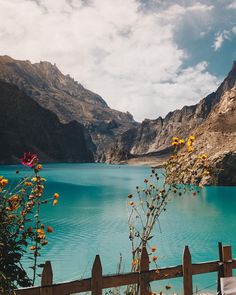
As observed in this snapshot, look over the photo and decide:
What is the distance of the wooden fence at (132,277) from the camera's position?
477 centimetres

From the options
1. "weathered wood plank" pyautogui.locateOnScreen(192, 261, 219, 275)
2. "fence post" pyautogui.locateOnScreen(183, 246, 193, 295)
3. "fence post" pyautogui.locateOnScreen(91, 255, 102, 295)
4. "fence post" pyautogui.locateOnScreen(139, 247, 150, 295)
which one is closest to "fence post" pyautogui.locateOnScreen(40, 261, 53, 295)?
"fence post" pyautogui.locateOnScreen(91, 255, 102, 295)

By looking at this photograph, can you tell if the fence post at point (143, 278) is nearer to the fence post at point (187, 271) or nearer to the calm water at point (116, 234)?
the fence post at point (187, 271)

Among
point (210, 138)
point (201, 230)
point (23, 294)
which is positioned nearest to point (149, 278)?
point (23, 294)

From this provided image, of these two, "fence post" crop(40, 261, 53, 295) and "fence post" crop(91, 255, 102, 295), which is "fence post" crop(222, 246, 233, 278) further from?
"fence post" crop(40, 261, 53, 295)

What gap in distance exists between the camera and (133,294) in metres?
5.93

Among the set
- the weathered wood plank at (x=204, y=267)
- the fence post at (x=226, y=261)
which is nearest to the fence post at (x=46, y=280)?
the weathered wood plank at (x=204, y=267)

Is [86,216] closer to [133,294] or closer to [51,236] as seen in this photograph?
[51,236]

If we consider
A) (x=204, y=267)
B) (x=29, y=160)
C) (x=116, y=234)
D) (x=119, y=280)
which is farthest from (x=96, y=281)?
(x=116, y=234)

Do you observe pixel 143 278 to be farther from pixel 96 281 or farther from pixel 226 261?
pixel 226 261

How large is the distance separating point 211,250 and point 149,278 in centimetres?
1846

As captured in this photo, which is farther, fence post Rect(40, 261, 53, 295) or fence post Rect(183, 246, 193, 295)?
fence post Rect(183, 246, 193, 295)

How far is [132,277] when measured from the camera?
535cm


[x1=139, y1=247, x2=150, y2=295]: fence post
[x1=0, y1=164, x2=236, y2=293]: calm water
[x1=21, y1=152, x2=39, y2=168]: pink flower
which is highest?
[x1=21, y1=152, x2=39, y2=168]: pink flower

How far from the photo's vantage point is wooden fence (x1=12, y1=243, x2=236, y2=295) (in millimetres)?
4766
